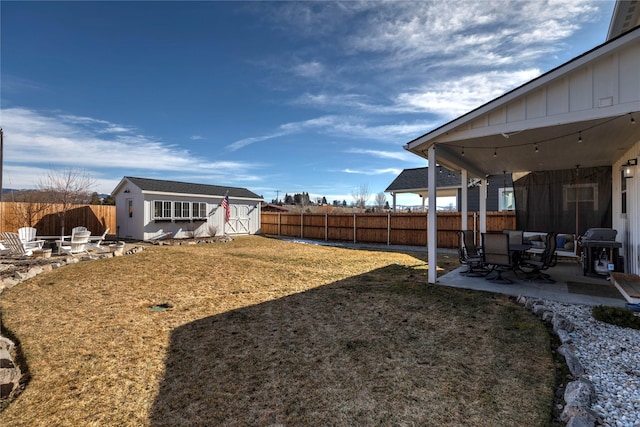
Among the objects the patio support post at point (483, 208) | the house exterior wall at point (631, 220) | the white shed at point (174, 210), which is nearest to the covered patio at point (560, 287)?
the house exterior wall at point (631, 220)

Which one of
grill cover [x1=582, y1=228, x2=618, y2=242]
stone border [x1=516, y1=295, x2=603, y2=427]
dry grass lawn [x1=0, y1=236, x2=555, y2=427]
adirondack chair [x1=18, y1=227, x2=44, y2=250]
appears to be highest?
grill cover [x1=582, y1=228, x2=618, y2=242]

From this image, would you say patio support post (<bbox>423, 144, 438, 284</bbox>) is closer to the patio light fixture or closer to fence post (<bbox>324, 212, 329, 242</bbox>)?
the patio light fixture

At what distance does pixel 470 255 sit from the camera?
24.4 feet

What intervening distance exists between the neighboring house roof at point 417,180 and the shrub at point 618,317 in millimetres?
13726

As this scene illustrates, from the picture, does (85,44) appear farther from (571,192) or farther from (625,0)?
(571,192)

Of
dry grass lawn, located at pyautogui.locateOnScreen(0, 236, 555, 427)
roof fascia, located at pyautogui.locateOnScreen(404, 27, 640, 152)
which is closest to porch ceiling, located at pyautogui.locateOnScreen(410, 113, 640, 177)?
roof fascia, located at pyautogui.locateOnScreen(404, 27, 640, 152)

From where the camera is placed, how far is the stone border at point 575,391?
6.56 ft

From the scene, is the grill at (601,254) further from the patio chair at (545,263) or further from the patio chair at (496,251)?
the patio chair at (496,251)

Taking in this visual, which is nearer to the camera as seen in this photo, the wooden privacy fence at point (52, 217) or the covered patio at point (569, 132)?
the covered patio at point (569, 132)

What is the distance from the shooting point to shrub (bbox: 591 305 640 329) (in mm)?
3887

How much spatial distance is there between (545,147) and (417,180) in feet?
40.6

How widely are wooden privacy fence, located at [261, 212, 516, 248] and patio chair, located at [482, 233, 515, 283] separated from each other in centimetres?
698

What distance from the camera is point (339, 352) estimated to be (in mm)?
3301

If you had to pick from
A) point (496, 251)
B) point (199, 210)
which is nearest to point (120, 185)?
point (199, 210)
